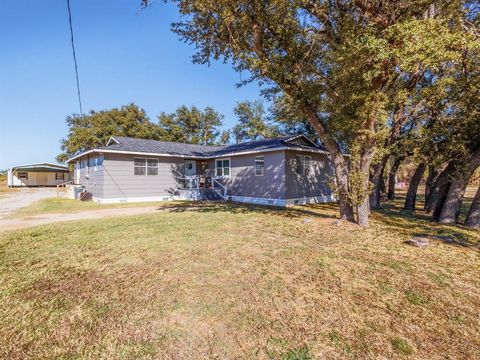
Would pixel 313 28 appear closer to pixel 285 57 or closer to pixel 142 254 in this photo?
pixel 285 57

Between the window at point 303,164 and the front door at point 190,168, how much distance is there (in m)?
7.13

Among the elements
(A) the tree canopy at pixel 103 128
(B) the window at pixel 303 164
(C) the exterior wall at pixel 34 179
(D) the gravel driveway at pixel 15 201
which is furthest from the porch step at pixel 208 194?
(C) the exterior wall at pixel 34 179

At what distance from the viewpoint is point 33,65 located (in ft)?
37.1

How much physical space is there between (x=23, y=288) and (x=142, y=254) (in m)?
1.75

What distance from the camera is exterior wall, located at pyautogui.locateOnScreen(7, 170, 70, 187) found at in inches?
1223

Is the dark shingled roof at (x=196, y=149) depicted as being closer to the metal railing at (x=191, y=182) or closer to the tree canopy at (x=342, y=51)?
the metal railing at (x=191, y=182)

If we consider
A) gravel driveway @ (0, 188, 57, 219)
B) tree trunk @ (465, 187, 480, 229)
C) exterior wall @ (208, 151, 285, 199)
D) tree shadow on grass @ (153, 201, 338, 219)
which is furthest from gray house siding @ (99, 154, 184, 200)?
tree trunk @ (465, 187, 480, 229)

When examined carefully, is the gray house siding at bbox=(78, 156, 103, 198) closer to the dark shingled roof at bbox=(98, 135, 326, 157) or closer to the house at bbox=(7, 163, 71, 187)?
the dark shingled roof at bbox=(98, 135, 326, 157)

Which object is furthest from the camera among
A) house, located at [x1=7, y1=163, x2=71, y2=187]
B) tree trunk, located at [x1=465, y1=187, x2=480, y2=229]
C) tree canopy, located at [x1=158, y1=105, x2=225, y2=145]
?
tree canopy, located at [x1=158, y1=105, x2=225, y2=145]

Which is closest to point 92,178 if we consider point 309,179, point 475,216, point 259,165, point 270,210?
point 259,165

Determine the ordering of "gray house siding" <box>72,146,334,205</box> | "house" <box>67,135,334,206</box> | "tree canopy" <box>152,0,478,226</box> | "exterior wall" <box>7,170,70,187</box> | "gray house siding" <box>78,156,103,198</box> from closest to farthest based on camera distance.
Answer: "tree canopy" <box>152,0,478,226</box>, "gray house siding" <box>72,146,334,205</box>, "house" <box>67,135,334,206</box>, "gray house siding" <box>78,156,103,198</box>, "exterior wall" <box>7,170,70,187</box>

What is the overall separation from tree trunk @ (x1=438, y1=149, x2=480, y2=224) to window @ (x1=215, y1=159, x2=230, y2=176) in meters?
A: 10.5

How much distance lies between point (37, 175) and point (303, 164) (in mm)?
35748

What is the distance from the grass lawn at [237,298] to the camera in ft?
7.52
